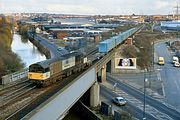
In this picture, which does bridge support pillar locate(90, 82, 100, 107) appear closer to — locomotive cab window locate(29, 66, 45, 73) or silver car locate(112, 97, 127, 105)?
silver car locate(112, 97, 127, 105)

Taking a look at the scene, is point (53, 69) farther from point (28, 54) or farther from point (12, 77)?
point (28, 54)

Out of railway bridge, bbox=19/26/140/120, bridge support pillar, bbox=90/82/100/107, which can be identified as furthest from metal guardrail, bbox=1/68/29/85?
bridge support pillar, bbox=90/82/100/107

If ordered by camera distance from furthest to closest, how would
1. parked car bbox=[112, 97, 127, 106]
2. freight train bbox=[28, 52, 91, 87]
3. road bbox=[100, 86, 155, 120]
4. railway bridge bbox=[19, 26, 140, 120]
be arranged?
parked car bbox=[112, 97, 127, 106]
road bbox=[100, 86, 155, 120]
freight train bbox=[28, 52, 91, 87]
railway bridge bbox=[19, 26, 140, 120]

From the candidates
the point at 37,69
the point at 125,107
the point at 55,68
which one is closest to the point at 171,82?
the point at 125,107

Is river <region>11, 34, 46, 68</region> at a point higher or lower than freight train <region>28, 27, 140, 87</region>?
lower

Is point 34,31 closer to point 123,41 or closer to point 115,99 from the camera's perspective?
point 123,41

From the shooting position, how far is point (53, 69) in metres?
26.9

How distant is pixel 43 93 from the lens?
2258 cm

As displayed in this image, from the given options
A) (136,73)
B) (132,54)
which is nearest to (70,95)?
(136,73)

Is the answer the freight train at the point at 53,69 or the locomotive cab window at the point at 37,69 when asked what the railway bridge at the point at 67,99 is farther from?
the locomotive cab window at the point at 37,69

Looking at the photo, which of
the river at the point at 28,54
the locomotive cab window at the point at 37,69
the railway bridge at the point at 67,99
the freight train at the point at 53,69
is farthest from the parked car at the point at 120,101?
the river at the point at 28,54

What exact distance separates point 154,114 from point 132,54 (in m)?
27.0

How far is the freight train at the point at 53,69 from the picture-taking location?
2514cm

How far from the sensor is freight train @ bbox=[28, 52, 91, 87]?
25.1m
